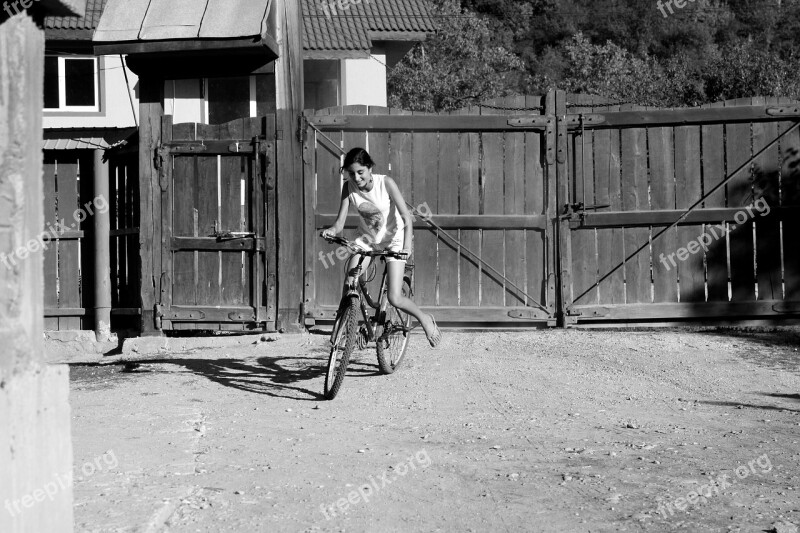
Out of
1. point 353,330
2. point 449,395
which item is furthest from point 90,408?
point 449,395

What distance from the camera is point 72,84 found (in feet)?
69.1

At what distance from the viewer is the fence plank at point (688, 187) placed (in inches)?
421

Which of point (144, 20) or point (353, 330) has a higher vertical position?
point (144, 20)

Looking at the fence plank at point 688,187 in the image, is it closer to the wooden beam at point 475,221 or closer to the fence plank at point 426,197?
the wooden beam at point 475,221

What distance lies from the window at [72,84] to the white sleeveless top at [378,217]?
14.2 metres

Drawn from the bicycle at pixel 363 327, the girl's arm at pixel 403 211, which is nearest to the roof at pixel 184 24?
the girl's arm at pixel 403 211

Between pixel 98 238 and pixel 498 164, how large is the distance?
495cm

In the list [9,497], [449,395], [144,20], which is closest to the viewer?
[9,497]

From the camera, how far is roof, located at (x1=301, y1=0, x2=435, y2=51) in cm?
2144

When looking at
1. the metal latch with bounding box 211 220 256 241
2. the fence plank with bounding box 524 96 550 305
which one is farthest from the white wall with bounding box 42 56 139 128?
the fence plank with bounding box 524 96 550 305

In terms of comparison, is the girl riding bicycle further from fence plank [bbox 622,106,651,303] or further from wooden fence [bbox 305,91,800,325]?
fence plank [bbox 622,106,651,303]

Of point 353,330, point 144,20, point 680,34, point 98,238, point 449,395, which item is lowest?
point 449,395

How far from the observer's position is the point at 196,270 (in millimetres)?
10961

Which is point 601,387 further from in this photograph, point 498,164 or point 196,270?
point 196,270
